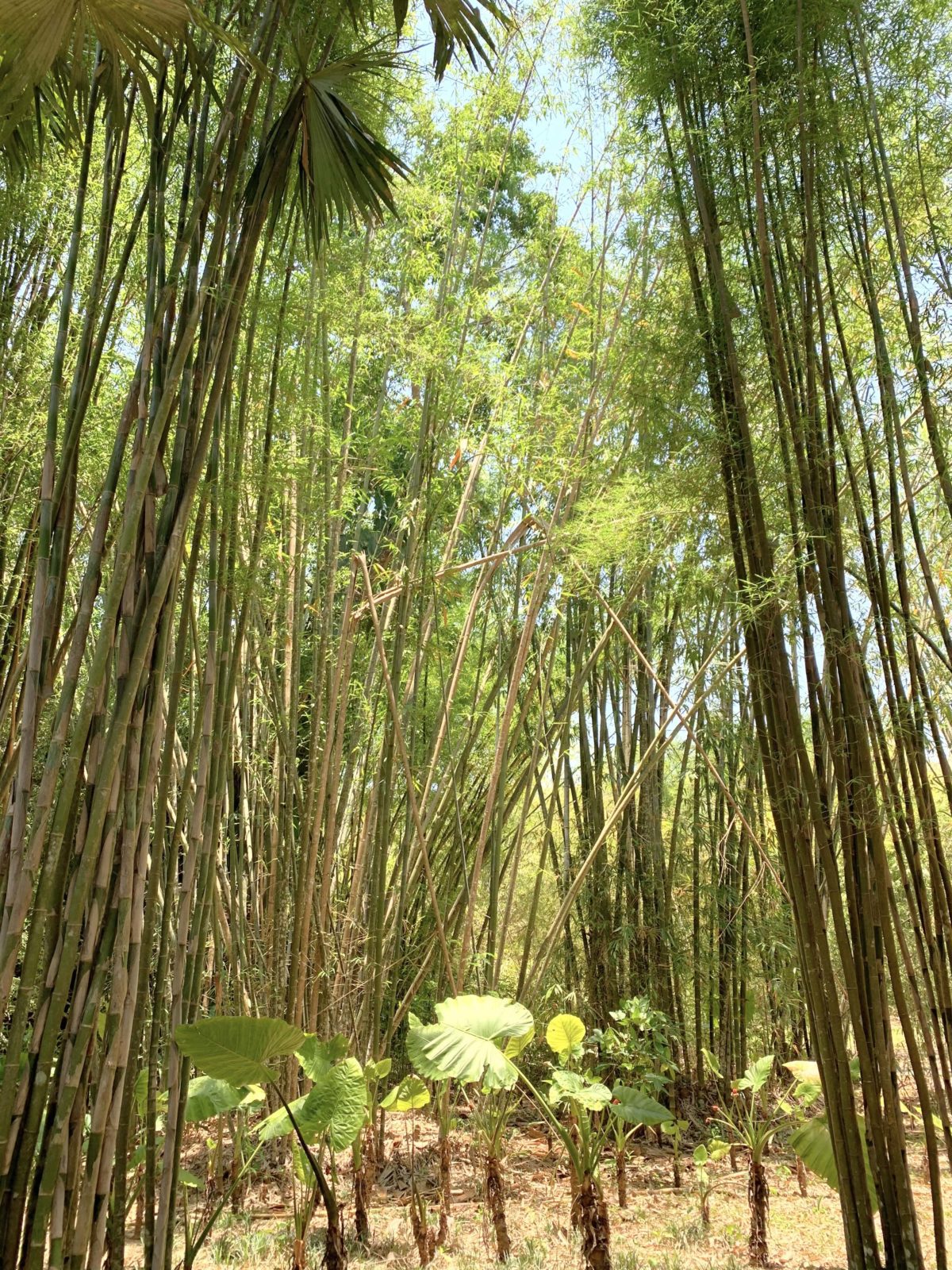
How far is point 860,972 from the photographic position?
1.94 meters

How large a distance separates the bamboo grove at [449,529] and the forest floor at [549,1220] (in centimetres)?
38

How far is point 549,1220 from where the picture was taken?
312 cm

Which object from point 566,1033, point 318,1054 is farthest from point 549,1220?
point 318,1054

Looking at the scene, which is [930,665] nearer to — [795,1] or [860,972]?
[860,972]

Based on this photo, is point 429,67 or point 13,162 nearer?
point 13,162

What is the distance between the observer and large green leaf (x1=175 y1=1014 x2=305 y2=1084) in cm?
192

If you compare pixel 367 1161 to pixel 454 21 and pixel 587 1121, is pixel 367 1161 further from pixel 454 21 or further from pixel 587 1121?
pixel 454 21

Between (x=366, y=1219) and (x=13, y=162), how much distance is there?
3019 mm

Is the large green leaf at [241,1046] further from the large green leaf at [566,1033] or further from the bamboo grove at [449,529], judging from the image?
the large green leaf at [566,1033]

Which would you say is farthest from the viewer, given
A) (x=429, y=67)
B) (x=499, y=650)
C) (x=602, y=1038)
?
(x=499, y=650)

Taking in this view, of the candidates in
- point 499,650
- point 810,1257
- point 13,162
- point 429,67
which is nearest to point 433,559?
point 499,650

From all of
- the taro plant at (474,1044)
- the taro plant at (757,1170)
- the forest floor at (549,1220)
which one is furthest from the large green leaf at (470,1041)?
the taro plant at (757,1170)

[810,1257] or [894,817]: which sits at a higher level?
[894,817]

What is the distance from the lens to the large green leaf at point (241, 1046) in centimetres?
192
